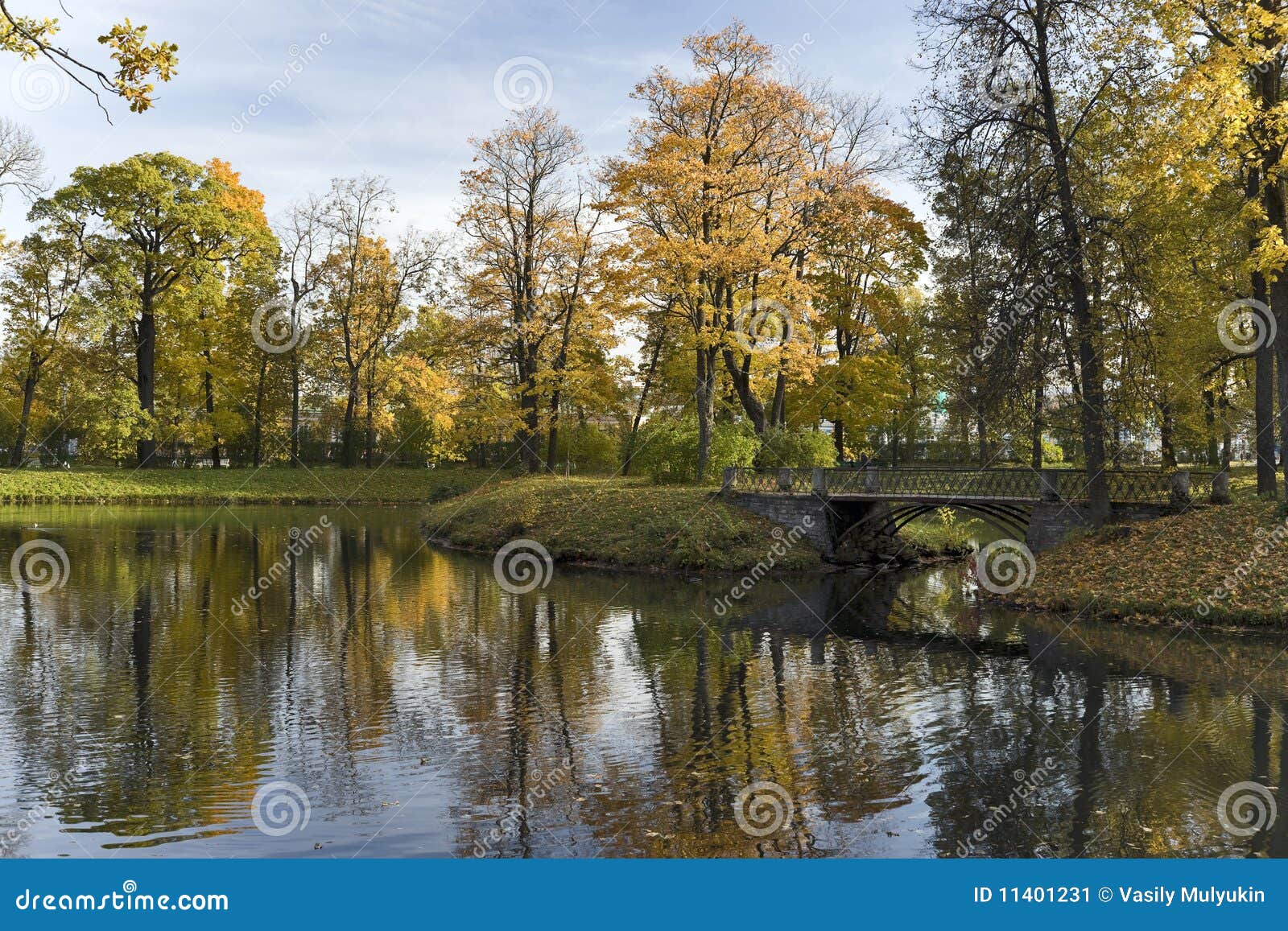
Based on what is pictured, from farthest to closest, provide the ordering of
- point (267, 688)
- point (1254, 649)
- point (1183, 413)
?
point (1183, 413) → point (1254, 649) → point (267, 688)

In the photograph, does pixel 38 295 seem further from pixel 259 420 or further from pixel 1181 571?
pixel 1181 571

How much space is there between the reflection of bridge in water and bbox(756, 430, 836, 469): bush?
8.24ft

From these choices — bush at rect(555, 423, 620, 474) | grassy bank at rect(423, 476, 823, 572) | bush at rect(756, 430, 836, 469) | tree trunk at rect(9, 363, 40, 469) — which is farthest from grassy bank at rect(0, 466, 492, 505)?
bush at rect(756, 430, 836, 469)

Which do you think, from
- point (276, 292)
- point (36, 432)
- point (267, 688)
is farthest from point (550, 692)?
point (36, 432)

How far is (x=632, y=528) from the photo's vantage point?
28.3 meters

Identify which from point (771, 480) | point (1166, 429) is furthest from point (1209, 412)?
point (771, 480)

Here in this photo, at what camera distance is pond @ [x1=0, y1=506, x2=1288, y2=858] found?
337 inches

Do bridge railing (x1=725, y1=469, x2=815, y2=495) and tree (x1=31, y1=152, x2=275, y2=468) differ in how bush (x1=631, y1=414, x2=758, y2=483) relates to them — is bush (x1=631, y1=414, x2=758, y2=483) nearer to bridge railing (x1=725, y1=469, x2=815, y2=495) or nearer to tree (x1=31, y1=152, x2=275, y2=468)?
bridge railing (x1=725, y1=469, x2=815, y2=495)

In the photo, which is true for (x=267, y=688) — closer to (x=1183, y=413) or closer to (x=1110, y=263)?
(x=1110, y=263)

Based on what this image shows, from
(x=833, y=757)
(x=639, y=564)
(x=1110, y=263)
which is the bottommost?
(x=833, y=757)

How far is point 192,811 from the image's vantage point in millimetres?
8742

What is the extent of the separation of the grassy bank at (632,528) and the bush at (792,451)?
344 centimetres

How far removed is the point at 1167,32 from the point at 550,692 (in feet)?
59.2

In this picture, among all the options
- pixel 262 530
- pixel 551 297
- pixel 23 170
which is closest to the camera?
pixel 23 170
